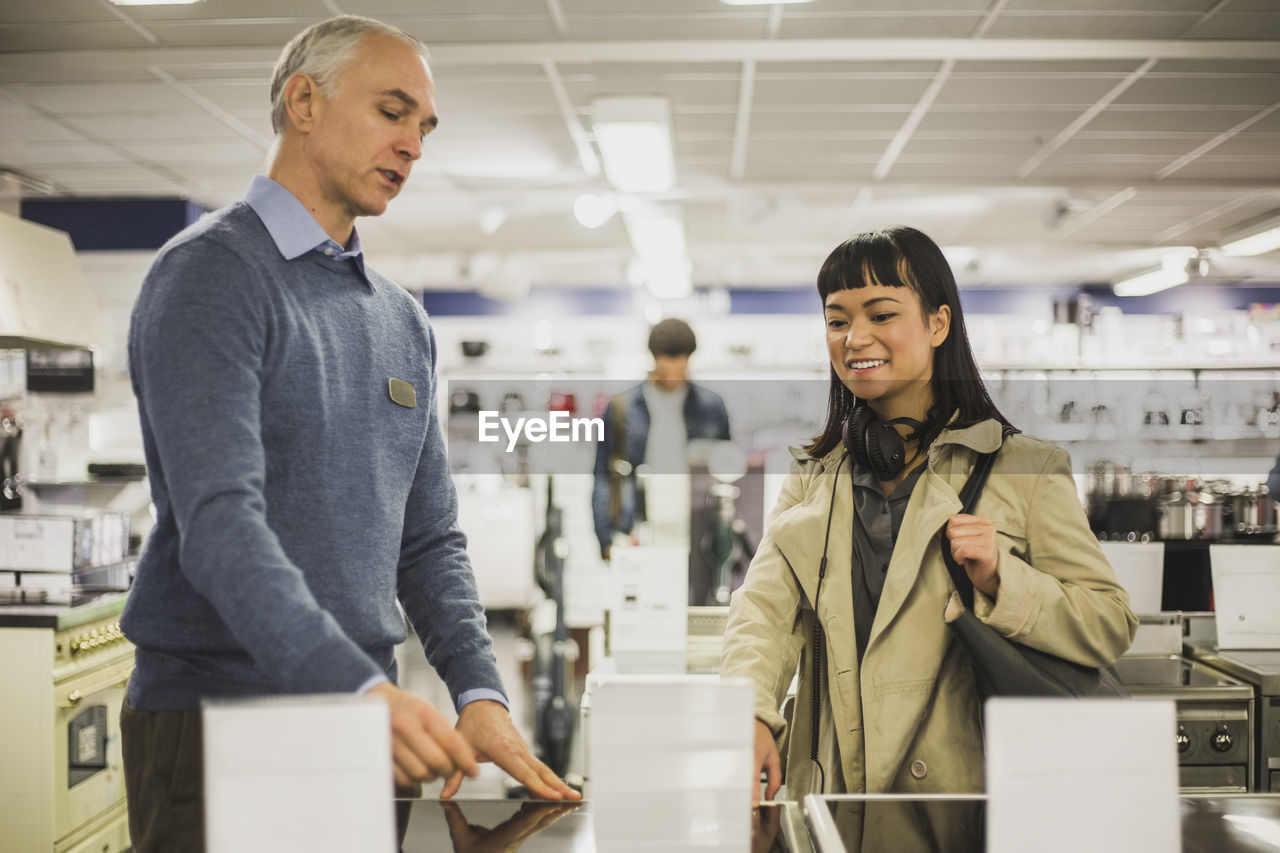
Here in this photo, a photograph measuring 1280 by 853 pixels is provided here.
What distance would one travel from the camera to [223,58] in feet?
14.1

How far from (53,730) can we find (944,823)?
3335 millimetres

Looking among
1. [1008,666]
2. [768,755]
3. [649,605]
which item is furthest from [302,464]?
[649,605]

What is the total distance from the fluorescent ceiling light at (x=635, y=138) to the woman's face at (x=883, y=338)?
3497mm

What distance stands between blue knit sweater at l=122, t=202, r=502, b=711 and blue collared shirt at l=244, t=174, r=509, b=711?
0.05ft

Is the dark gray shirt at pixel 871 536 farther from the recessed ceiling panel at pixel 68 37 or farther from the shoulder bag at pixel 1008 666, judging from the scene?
the recessed ceiling panel at pixel 68 37

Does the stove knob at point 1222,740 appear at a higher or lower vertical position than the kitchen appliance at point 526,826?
lower

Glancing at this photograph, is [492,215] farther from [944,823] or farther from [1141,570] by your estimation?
[944,823]

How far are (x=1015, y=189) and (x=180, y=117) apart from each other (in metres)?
5.25

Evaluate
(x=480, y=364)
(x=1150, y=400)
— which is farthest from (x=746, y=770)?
(x=480, y=364)

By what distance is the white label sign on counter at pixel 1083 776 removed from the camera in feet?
2.97

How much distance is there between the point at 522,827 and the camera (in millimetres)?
1258

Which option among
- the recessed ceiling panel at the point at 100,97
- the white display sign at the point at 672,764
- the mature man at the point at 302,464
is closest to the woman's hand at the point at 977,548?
the white display sign at the point at 672,764

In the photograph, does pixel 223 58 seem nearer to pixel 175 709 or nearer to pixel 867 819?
pixel 175 709

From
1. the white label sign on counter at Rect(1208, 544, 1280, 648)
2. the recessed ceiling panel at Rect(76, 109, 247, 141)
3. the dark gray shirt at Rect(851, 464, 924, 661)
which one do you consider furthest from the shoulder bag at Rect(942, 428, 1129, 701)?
the recessed ceiling panel at Rect(76, 109, 247, 141)
